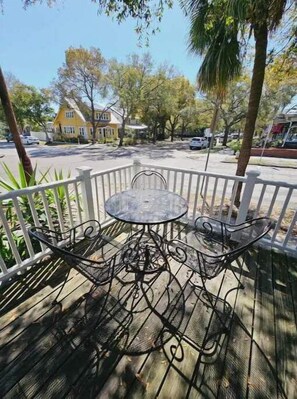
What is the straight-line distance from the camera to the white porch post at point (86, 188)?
7.99ft

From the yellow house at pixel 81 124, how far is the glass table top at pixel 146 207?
2571cm

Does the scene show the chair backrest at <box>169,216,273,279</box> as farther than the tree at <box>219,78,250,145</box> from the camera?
No

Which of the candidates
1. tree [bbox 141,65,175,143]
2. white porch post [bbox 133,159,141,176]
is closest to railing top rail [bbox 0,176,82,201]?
white porch post [bbox 133,159,141,176]

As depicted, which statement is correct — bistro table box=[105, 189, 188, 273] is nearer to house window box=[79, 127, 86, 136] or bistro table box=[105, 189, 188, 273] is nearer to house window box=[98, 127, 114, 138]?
house window box=[79, 127, 86, 136]

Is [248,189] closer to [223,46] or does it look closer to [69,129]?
[223,46]

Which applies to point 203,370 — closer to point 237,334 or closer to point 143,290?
point 237,334

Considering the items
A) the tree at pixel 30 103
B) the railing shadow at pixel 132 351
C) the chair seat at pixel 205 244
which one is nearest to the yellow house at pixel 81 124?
the tree at pixel 30 103

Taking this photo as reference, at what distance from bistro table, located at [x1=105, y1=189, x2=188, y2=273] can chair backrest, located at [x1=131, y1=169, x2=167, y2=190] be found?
72cm

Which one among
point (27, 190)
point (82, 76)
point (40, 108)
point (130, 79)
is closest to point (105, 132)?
point (40, 108)

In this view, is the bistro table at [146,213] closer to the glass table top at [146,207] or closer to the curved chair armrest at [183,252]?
the glass table top at [146,207]

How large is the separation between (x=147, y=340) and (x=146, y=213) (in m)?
1.02

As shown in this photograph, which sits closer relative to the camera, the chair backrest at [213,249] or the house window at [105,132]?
the chair backrest at [213,249]

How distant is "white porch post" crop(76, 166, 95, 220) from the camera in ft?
7.99

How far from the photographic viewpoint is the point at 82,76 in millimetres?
18203
